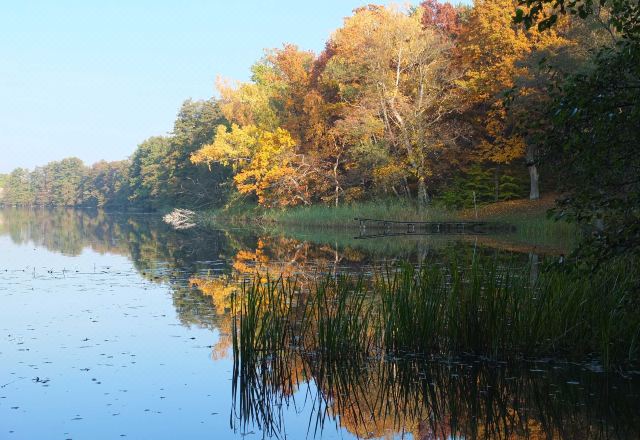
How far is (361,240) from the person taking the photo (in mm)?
27594

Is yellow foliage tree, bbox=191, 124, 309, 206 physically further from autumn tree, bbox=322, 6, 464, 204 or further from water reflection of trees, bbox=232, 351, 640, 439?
water reflection of trees, bbox=232, 351, 640, 439

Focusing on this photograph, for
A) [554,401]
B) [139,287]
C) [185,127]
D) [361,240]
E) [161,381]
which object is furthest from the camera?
[185,127]

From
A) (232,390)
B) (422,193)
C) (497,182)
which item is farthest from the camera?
(497,182)

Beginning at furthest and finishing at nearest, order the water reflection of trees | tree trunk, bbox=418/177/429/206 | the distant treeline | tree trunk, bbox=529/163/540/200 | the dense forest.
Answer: the distant treeline < tree trunk, bbox=418/177/429/206 < tree trunk, bbox=529/163/540/200 < the dense forest < the water reflection of trees

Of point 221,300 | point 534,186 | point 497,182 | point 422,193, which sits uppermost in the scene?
point 497,182

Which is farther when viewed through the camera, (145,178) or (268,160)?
(145,178)

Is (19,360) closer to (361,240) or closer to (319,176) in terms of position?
(361,240)

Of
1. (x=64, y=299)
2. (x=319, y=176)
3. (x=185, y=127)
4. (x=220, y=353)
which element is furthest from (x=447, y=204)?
(x=185, y=127)

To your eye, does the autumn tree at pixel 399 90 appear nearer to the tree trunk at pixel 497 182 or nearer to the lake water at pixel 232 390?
the tree trunk at pixel 497 182

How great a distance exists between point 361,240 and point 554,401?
21193 mm

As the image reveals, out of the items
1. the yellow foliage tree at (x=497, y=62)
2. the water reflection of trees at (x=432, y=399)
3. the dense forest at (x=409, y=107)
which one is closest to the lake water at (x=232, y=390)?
the water reflection of trees at (x=432, y=399)

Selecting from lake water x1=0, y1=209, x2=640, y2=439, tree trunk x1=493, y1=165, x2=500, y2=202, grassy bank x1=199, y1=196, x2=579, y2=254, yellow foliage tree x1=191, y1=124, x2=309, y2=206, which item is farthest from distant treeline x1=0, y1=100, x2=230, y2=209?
lake water x1=0, y1=209, x2=640, y2=439

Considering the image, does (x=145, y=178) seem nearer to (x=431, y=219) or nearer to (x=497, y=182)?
(x=497, y=182)

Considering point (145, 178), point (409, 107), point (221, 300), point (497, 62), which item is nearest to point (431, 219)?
point (409, 107)
